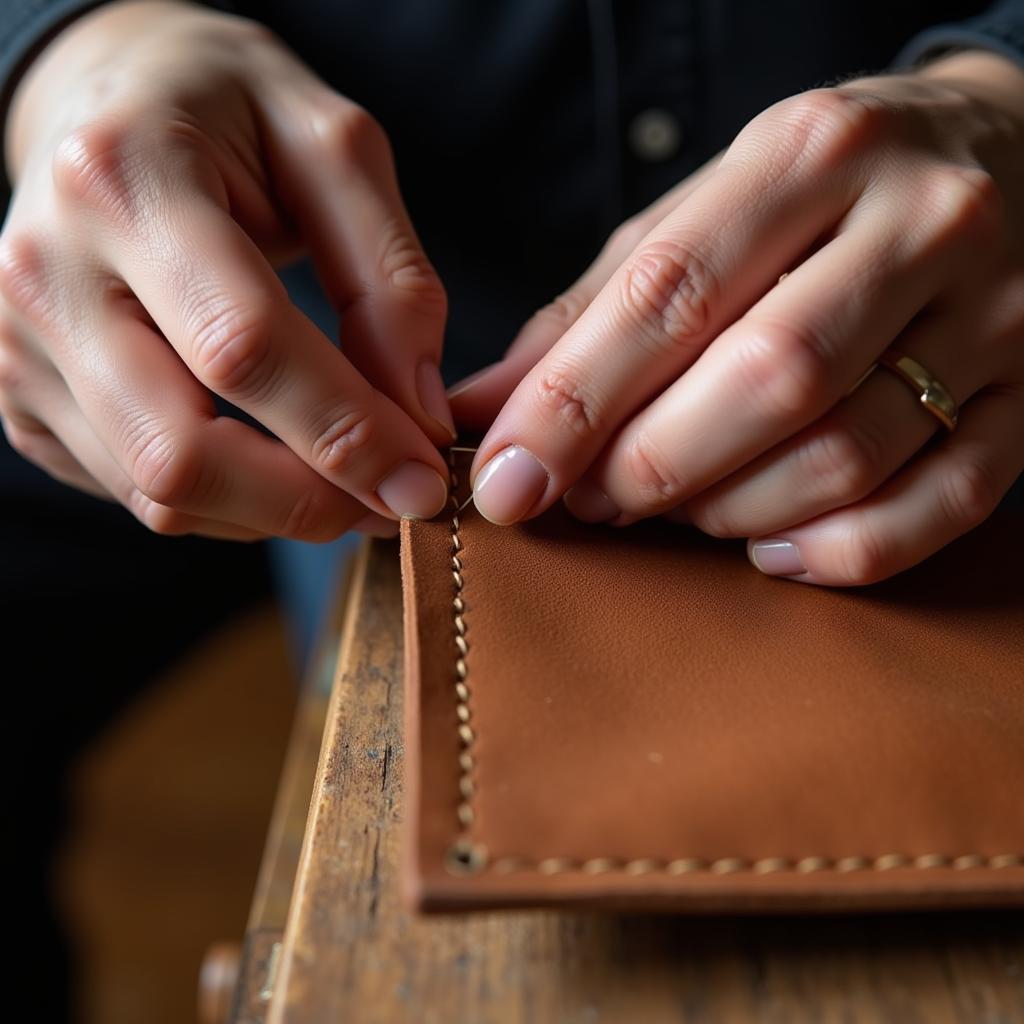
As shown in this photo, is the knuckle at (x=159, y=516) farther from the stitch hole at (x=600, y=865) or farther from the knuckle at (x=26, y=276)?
the stitch hole at (x=600, y=865)

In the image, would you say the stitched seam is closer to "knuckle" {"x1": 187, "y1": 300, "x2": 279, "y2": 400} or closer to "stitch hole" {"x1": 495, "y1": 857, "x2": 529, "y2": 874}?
"stitch hole" {"x1": 495, "y1": 857, "x2": 529, "y2": 874}

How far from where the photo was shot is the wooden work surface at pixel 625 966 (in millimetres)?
387

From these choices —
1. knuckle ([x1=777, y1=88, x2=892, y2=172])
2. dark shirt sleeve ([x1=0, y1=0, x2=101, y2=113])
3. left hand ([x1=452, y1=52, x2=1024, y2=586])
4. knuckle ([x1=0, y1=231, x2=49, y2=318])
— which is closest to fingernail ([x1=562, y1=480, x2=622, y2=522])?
left hand ([x1=452, y1=52, x2=1024, y2=586])

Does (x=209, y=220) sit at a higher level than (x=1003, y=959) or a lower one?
higher

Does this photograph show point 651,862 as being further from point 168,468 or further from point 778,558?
point 168,468

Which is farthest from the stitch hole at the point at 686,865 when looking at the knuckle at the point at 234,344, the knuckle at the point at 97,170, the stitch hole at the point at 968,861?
the knuckle at the point at 97,170

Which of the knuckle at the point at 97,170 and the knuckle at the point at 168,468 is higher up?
the knuckle at the point at 97,170

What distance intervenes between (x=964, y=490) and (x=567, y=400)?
0.75ft

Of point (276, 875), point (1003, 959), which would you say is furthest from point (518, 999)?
point (276, 875)

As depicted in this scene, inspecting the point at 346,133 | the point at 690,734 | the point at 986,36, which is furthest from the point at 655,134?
the point at 690,734

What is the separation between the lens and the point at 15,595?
1079 mm

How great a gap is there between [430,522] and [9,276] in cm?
29

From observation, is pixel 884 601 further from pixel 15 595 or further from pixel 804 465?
pixel 15 595

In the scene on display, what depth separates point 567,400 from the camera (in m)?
0.52
